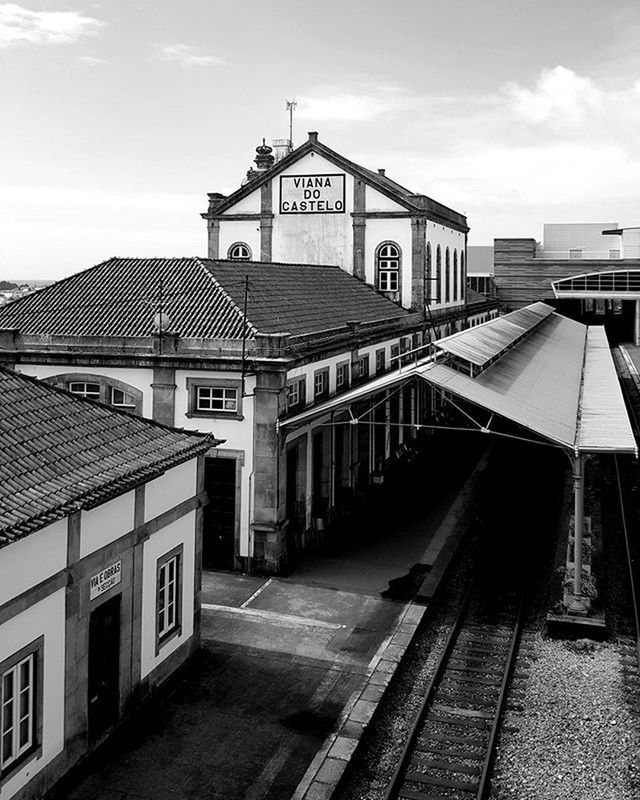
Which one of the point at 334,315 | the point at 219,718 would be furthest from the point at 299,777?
the point at 334,315

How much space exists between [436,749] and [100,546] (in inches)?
224

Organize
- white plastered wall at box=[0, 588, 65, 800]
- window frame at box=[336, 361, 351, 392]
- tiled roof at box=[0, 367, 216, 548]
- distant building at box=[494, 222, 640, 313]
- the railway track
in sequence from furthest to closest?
distant building at box=[494, 222, 640, 313] → window frame at box=[336, 361, 351, 392] → the railway track → tiled roof at box=[0, 367, 216, 548] → white plastered wall at box=[0, 588, 65, 800]

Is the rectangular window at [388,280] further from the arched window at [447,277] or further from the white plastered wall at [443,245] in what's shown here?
the arched window at [447,277]

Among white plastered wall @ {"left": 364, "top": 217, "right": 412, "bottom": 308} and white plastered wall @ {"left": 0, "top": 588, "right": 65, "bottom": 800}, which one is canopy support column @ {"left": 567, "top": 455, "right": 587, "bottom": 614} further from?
white plastered wall @ {"left": 364, "top": 217, "right": 412, "bottom": 308}

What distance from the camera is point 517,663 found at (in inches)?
628

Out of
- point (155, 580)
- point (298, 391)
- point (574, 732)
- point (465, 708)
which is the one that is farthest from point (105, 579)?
point (298, 391)

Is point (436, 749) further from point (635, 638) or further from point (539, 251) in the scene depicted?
point (539, 251)

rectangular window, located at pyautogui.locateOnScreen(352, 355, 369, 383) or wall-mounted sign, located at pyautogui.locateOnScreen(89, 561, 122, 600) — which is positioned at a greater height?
rectangular window, located at pyautogui.locateOnScreen(352, 355, 369, 383)

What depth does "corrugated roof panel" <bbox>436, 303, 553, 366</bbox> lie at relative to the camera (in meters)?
22.2

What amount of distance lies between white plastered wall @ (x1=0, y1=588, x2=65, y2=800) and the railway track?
4365 millimetres

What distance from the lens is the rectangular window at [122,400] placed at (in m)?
21.5

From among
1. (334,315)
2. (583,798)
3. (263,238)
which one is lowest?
(583,798)

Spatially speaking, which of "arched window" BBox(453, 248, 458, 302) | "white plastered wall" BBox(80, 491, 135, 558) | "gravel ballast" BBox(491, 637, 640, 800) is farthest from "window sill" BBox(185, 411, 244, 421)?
"arched window" BBox(453, 248, 458, 302)

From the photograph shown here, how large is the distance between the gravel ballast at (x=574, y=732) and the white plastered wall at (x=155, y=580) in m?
5.50
